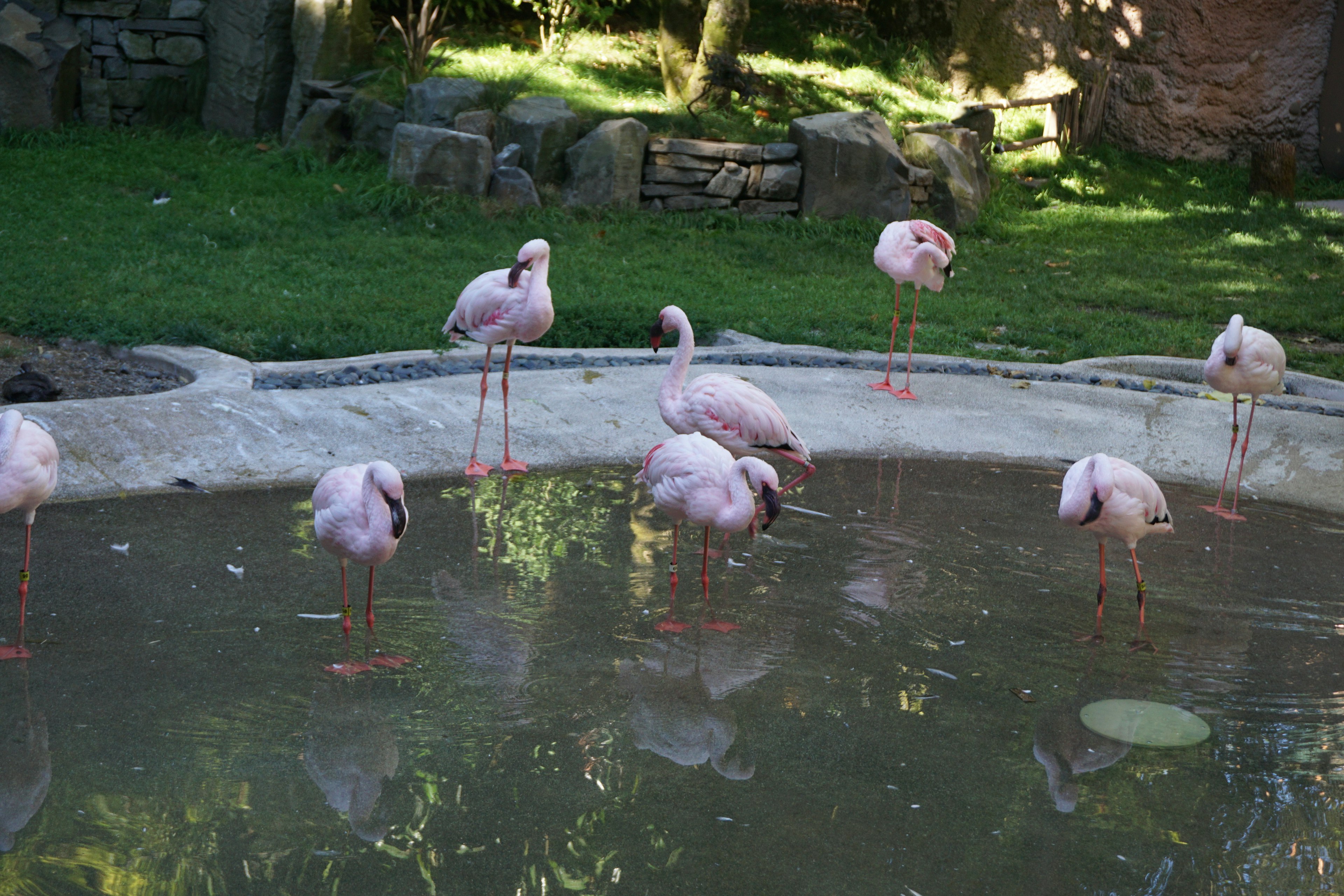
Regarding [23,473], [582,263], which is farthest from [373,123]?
[23,473]

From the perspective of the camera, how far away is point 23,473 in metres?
3.71

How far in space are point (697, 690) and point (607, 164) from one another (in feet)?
27.7

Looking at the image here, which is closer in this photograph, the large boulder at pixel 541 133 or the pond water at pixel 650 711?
the pond water at pixel 650 711

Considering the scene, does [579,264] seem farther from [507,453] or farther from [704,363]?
[507,453]

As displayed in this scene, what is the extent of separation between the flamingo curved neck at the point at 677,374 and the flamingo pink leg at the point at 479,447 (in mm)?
991

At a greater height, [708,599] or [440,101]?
[440,101]

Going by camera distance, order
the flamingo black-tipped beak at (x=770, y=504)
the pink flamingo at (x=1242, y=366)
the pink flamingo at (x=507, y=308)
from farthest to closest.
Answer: the pink flamingo at (x=507, y=308) < the pink flamingo at (x=1242, y=366) < the flamingo black-tipped beak at (x=770, y=504)

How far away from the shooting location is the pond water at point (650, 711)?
2770 mm

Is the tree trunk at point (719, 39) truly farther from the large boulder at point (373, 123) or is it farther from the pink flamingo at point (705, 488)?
the pink flamingo at point (705, 488)

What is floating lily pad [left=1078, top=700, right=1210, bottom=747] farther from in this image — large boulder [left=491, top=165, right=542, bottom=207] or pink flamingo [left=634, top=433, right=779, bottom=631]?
large boulder [left=491, top=165, right=542, bottom=207]

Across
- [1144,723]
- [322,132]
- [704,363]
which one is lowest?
[1144,723]

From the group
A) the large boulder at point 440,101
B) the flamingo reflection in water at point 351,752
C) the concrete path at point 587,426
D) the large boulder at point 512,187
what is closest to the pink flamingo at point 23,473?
the flamingo reflection in water at point 351,752

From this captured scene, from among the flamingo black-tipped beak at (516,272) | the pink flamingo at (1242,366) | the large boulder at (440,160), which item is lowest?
the pink flamingo at (1242,366)

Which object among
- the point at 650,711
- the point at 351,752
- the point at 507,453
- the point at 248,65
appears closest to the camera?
the point at 351,752
